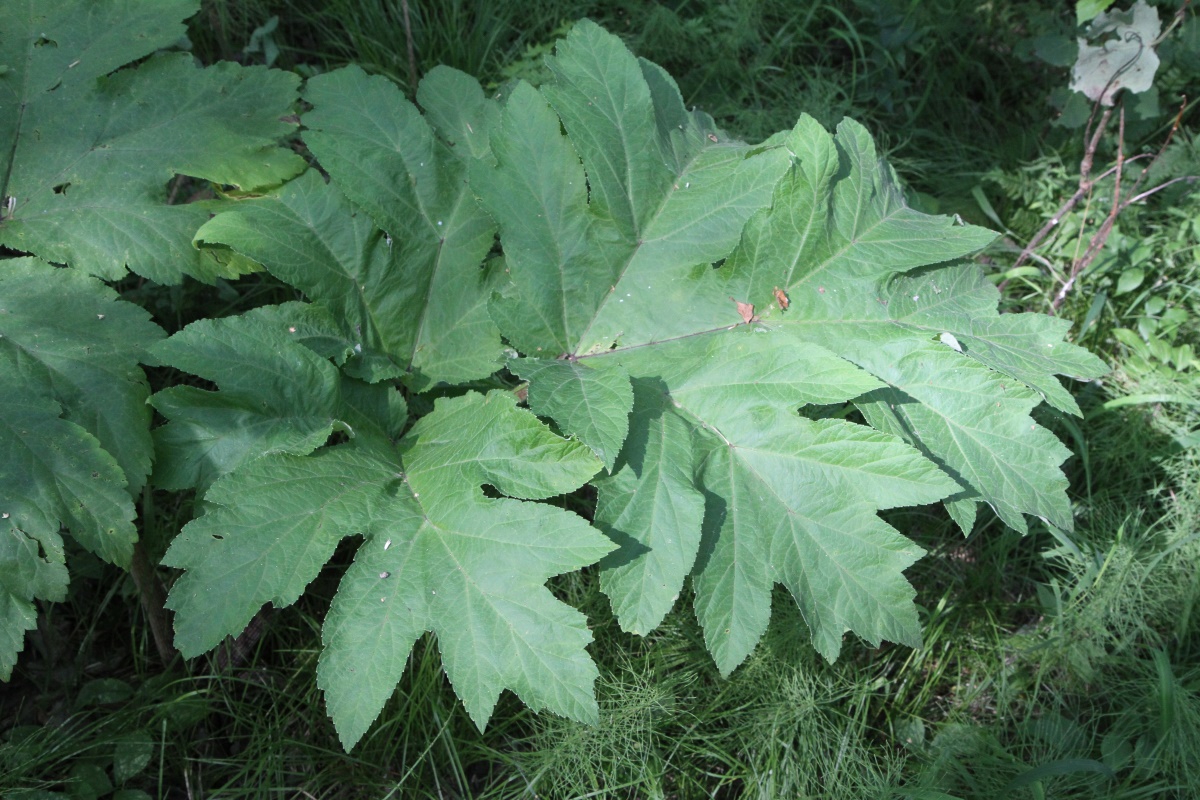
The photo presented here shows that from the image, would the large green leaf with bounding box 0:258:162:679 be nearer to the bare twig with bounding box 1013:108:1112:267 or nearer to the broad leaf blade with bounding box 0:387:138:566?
the broad leaf blade with bounding box 0:387:138:566

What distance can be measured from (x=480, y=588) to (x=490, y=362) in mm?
576

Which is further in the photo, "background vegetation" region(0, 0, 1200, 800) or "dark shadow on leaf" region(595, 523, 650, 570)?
"background vegetation" region(0, 0, 1200, 800)

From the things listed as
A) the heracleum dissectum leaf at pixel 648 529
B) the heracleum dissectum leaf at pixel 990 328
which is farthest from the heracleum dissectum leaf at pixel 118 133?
the heracleum dissectum leaf at pixel 990 328

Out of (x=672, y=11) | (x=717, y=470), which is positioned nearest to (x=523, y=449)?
(x=717, y=470)

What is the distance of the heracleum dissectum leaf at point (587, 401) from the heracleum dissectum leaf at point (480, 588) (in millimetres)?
34

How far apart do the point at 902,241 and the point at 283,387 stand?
1366 mm

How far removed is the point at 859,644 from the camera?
2652 mm

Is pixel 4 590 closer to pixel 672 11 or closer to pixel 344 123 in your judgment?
pixel 344 123

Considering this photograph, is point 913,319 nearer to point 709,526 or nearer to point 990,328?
point 990,328

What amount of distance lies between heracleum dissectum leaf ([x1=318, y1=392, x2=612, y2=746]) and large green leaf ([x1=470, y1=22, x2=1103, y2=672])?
120mm

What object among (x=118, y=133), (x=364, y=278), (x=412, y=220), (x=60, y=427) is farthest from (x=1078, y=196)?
(x=60, y=427)

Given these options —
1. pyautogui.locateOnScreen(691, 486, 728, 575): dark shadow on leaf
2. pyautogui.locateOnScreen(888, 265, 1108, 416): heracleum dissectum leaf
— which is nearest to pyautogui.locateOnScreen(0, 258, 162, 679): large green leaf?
pyautogui.locateOnScreen(691, 486, 728, 575): dark shadow on leaf

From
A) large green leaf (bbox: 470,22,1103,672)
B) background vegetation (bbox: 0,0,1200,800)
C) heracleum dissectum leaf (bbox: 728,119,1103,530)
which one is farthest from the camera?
background vegetation (bbox: 0,0,1200,800)

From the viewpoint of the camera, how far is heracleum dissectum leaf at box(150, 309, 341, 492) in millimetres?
1766
